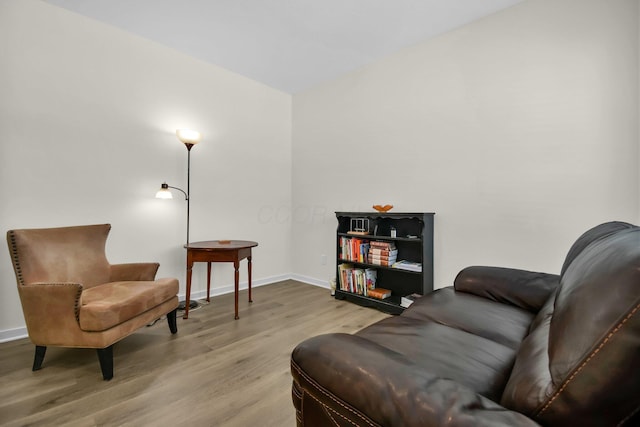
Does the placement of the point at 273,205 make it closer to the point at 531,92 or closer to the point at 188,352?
the point at 188,352

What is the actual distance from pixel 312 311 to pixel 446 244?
1.43 m

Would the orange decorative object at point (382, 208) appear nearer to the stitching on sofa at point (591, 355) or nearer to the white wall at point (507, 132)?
the white wall at point (507, 132)

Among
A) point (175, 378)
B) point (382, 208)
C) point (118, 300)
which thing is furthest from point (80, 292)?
point (382, 208)

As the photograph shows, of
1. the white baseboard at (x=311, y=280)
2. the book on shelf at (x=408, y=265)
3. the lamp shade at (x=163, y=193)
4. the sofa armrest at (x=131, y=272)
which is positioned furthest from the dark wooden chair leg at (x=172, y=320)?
the book on shelf at (x=408, y=265)

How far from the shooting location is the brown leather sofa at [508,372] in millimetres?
515

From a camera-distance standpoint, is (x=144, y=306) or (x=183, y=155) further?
(x=183, y=155)

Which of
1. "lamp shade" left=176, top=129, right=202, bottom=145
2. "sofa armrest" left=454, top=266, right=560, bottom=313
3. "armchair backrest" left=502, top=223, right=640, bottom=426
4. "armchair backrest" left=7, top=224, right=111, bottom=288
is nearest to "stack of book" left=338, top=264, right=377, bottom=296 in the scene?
"sofa armrest" left=454, top=266, right=560, bottom=313

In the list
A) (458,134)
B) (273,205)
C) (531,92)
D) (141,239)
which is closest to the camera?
(531,92)

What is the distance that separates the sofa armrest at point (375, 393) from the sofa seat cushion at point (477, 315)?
2.29 ft

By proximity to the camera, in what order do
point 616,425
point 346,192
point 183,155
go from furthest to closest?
point 346,192
point 183,155
point 616,425

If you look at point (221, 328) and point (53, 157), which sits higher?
point (53, 157)

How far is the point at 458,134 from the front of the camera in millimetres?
2676

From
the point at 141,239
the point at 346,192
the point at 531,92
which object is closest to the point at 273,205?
the point at 346,192

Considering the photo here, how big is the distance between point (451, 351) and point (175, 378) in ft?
5.10
